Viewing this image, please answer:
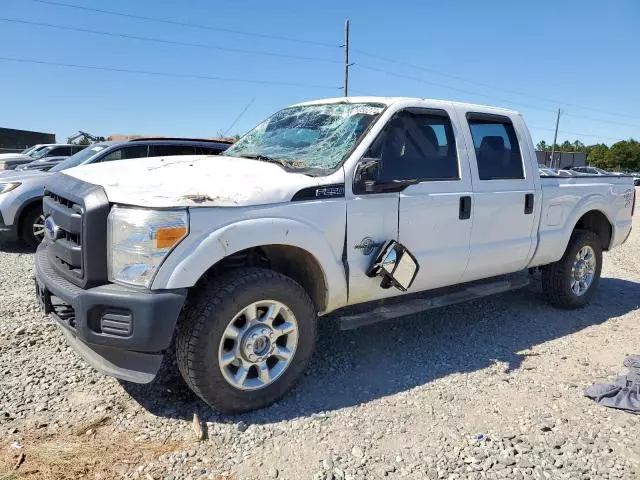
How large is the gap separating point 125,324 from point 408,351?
2.36 meters

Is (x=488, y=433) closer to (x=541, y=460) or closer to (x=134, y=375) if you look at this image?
(x=541, y=460)

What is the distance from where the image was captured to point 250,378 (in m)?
3.25

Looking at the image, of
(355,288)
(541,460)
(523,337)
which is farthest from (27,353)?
(523,337)

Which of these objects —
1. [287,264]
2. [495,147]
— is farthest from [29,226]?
[495,147]

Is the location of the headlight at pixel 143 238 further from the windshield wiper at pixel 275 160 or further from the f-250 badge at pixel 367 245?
the f-250 badge at pixel 367 245

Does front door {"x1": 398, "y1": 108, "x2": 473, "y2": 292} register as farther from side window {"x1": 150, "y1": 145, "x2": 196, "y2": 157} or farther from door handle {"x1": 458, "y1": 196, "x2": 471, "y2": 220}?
side window {"x1": 150, "y1": 145, "x2": 196, "y2": 157}

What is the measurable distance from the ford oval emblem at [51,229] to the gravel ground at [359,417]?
0.98m

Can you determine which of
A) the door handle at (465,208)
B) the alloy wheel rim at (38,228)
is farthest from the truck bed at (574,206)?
the alloy wheel rim at (38,228)

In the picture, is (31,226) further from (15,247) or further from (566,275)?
(566,275)

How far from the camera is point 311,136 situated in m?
4.00

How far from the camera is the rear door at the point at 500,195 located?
4328 millimetres

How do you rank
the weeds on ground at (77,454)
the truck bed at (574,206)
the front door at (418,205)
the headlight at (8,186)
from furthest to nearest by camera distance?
the headlight at (8,186) < the truck bed at (574,206) < the front door at (418,205) < the weeds on ground at (77,454)

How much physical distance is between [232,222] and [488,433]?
1.95 metres

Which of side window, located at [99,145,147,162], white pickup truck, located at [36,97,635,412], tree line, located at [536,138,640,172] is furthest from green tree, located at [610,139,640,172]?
white pickup truck, located at [36,97,635,412]
